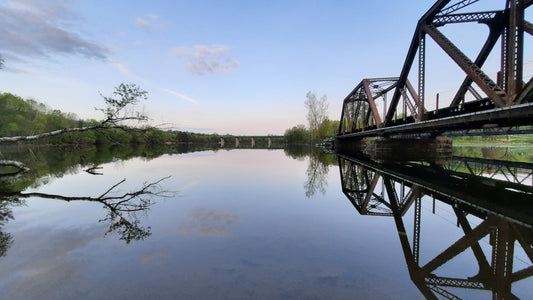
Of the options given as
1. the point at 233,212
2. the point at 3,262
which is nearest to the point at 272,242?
the point at 233,212

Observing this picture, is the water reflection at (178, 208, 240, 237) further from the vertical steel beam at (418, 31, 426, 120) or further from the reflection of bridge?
the vertical steel beam at (418, 31, 426, 120)

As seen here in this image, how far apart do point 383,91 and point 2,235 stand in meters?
50.1

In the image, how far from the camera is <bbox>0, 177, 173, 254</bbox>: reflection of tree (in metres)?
5.28

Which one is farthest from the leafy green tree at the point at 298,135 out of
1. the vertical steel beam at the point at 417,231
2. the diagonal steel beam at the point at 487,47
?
the vertical steel beam at the point at 417,231

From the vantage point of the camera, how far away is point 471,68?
12570mm

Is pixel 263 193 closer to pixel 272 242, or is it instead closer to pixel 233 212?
pixel 233 212

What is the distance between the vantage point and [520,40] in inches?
409

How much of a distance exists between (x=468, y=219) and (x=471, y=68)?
10.2m

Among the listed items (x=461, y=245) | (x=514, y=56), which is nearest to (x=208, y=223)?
(x=461, y=245)

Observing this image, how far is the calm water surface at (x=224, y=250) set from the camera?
126 inches

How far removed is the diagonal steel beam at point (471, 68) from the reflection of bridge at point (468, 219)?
3.94m

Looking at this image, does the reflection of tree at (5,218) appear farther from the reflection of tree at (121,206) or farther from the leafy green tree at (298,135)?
the leafy green tree at (298,135)

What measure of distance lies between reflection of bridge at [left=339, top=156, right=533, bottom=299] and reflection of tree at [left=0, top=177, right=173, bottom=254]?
5.17 meters

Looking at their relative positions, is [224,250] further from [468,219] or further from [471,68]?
[471,68]
